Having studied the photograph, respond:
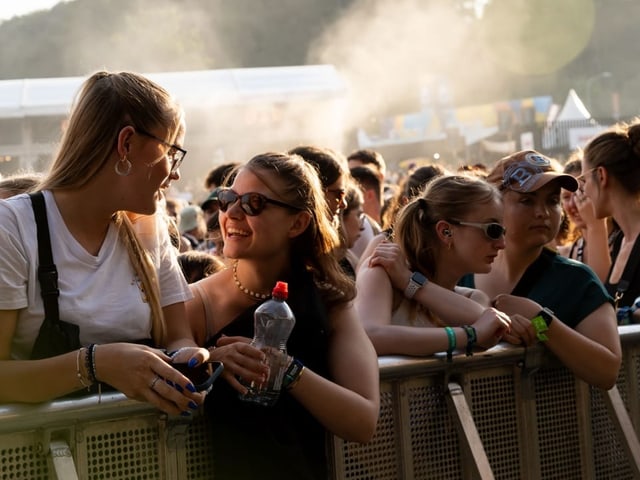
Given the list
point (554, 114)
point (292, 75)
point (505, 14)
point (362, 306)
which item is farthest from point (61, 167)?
point (505, 14)

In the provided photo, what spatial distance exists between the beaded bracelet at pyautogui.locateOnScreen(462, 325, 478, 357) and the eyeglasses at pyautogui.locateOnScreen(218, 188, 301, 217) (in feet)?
2.32

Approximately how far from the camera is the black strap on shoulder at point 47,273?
2.40 meters

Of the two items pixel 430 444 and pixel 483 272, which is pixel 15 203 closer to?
pixel 430 444

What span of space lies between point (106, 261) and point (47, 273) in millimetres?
195

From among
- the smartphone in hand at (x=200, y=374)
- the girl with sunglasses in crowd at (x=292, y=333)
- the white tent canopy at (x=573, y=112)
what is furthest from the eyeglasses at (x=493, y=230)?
the white tent canopy at (x=573, y=112)

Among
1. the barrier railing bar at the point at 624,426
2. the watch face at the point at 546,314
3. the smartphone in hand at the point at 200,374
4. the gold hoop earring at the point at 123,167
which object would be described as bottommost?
the barrier railing bar at the point at 624,426

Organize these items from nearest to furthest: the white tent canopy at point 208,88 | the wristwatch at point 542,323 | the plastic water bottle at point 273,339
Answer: the plastic water bottle at point 273,339
the wristwatch at point 542,323
the white tent canopy at point 208,88

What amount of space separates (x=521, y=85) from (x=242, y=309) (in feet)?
149

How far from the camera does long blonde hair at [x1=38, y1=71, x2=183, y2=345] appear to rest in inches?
99.9

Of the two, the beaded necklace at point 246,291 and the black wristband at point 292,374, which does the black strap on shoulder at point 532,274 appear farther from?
the black wristband at point 292,374

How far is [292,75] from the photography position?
2627 centimetres

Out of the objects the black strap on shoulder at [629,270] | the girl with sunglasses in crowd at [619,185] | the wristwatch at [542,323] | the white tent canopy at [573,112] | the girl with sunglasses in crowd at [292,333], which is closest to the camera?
the girl with sunglasses in crowd at [292,333]

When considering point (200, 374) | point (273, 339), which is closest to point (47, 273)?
point (200, 374)

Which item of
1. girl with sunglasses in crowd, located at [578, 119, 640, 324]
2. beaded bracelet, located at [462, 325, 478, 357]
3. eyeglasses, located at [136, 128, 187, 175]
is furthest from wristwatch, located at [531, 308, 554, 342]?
girl with sunglasses in crowd, located at [578, 119, 640, 324]
